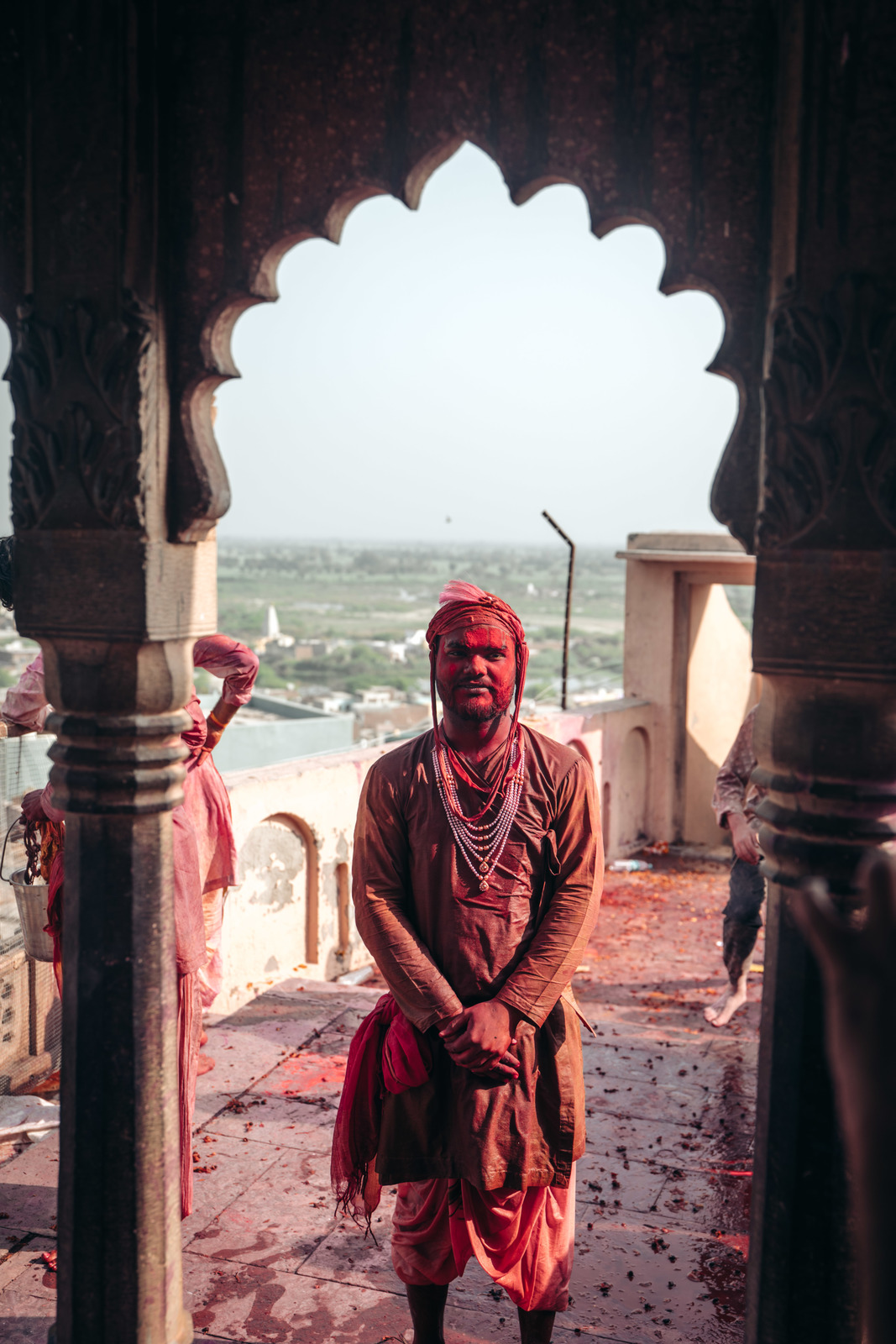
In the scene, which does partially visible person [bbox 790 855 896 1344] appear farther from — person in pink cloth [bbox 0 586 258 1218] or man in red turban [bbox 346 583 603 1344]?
person in pink cloth [bbox 0 586 258 1218]

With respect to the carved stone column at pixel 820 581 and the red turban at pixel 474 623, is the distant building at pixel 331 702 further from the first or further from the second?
the carved stone column at pixel 820 581

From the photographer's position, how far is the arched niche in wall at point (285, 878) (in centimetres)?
666

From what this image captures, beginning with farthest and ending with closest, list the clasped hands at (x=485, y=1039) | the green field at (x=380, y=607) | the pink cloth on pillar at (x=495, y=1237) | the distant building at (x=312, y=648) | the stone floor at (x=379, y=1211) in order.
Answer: the distant building at (x=312, y=648) < the green field at (x=380, y=607) < the stone floor at (x=379, y=1211) < the pink cloth on pillar at (x=495, y=1237) < the clasped hands at (x=485, y=1039)

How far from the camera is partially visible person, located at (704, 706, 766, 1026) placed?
222 inches

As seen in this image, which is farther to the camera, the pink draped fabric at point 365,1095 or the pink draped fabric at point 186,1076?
the pink draped fabric at point 186,1076

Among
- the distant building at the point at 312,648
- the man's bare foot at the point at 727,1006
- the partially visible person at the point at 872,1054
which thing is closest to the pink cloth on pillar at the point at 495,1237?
the partially visible person at the point at 872,1054

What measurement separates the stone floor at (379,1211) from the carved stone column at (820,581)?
121cm

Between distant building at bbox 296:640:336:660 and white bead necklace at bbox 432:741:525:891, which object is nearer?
white bead necklace at bbox 432:741:525:891

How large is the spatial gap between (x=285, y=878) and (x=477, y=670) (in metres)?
4.43

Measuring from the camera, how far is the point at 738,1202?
3.98 meters

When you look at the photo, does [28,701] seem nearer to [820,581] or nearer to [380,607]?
[820,581]

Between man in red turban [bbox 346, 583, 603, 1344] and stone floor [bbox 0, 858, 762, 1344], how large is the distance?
49 centimetres

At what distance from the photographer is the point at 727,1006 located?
6.24m

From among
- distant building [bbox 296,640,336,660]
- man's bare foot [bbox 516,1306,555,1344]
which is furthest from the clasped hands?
distant building [bbox 296,640,336,660]
